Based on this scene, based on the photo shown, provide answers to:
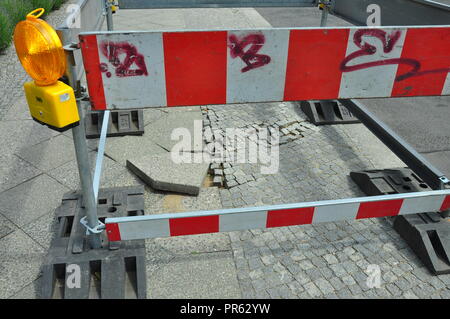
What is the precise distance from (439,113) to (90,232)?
17.5 ft

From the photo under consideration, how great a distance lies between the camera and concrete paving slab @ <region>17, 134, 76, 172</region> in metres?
3.95

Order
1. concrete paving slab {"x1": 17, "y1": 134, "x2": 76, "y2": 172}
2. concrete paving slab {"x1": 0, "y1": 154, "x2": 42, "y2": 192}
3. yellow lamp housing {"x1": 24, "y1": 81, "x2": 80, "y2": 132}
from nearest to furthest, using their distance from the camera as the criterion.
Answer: yellow lamp housing {"x1": 24, "y1": 81, "x2": 80, "y2": 132} < concrete paving slab {"x1": 0, "y1": 154, "x2": 42, "y2": 192} < concrete paving slab {"x1": 17, "y1": 134, "x2": 76, "y2": 172}

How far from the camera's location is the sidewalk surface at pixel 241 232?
268 centimetres

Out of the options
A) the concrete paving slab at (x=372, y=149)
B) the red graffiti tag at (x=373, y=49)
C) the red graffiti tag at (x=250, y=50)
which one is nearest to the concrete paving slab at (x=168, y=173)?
the red graffiti tag at (x=250, y=50)

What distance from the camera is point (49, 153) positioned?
13.5 feet

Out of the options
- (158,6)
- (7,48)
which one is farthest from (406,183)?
(7,48)

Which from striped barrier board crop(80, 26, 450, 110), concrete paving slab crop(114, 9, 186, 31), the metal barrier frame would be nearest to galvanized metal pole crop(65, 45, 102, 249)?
the metal barrier frame

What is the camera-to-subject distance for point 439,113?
5633mm

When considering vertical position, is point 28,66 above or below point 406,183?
above

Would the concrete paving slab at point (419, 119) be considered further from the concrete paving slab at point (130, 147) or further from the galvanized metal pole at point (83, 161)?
the galvanized metal pole at point (83, 161)

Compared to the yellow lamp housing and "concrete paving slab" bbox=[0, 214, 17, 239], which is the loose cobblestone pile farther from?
"concrete paving slab" bbox=[0, 214, 17, 239]

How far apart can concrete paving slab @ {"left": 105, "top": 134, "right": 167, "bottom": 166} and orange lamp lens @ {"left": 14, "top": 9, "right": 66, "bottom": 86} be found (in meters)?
2.23

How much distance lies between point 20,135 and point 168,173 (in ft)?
6.87
